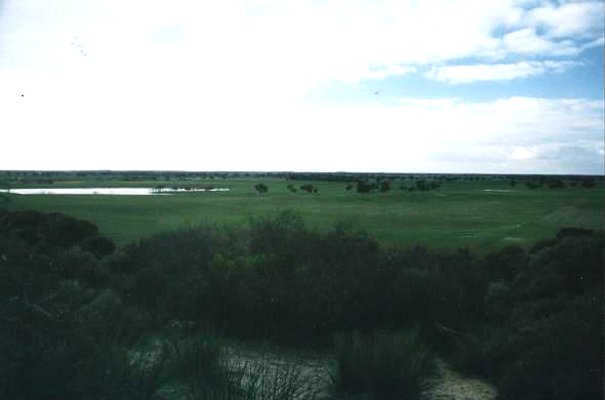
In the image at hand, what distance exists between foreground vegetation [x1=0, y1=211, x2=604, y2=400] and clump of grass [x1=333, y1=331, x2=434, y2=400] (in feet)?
0.07

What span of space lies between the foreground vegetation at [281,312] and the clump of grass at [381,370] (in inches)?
0.8

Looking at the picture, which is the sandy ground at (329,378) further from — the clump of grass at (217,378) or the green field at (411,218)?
the green field at (411,218)

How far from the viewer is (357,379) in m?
8.77

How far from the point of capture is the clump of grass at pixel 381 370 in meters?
8.61

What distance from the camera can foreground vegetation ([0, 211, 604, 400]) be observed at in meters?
7.18

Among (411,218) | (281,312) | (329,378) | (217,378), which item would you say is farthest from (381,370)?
(411,218)

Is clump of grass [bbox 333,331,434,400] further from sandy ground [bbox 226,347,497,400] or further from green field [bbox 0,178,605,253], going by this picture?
green field [bbox 0,178,605,253]

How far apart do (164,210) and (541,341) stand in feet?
105

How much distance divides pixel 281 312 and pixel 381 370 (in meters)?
3.67

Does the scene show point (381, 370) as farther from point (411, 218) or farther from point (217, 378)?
point (411, 218)

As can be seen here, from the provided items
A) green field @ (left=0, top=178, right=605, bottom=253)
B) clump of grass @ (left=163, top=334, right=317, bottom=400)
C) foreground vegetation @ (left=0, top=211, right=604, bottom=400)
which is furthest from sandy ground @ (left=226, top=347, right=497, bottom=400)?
green field @ (left=0, top=178, right=605, bottom=253)

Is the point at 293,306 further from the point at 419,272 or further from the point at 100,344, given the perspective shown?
the point at 100,344

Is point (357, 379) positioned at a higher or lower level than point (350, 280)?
lower

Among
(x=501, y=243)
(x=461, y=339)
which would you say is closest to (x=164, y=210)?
(x=501, y=243)
